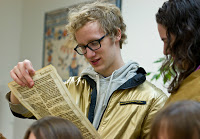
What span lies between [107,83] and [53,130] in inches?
30.8

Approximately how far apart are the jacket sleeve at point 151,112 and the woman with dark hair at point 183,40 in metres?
0.31

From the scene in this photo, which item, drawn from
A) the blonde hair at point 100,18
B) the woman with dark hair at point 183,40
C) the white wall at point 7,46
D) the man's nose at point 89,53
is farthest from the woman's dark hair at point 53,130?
the white wall at point 7,46

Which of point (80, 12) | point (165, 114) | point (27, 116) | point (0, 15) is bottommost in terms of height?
point (27, 116)

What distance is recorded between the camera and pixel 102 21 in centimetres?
178

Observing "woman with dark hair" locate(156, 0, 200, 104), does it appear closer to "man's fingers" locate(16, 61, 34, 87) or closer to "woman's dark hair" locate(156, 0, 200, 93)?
"woman's dark hair" locate(156, 0, 200, 93)

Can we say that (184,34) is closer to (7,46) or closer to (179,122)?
(179,122)

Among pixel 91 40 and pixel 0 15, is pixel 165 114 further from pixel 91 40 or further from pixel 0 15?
pixel 0 15

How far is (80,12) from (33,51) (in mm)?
2640

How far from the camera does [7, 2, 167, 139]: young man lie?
1542 millimetres

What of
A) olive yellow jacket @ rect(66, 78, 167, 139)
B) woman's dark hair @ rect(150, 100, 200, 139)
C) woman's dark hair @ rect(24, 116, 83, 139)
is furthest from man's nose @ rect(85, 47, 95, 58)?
woman's dark hair @ rect(150, 100, 200, 139)

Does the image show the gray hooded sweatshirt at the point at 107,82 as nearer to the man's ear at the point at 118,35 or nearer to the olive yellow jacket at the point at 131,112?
the olive yellow jacket at the point at 131,112

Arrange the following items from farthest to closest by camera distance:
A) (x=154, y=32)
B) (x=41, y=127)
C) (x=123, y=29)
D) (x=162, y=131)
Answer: (x=154, y=32) → (x=123, y=29) → (x=41, y=127) → (x=162, y=131)

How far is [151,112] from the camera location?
1560 millimetres

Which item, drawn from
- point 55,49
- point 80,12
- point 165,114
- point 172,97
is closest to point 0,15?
point 55,49
